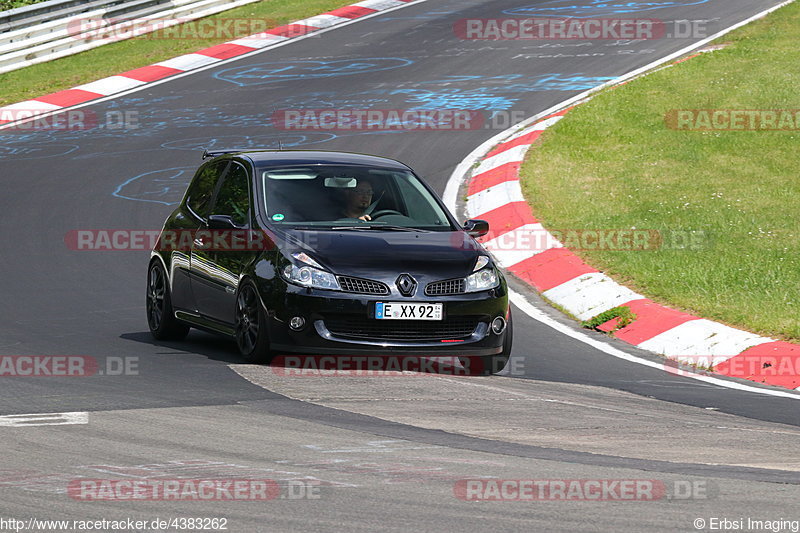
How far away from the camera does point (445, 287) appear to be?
9.66 meters

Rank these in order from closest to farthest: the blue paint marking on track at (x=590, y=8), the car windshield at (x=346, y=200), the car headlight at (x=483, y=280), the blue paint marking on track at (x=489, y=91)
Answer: the car headlight at (x=483, y=280) → the car windshield at (x=346, y=200) → the blue paint marking on track at (x=489, y=91) → the blue paint marking on track at (x=590, y=8)

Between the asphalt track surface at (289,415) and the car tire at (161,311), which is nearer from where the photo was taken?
the asphalt track surface at (289,415)

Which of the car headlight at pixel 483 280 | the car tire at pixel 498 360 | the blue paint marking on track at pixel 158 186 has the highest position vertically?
the car headlight at pixel 483 280

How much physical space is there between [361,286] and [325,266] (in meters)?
0.29

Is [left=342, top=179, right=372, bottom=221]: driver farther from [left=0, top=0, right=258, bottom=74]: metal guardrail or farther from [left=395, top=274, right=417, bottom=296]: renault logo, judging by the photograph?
[left=0, top=0, right=258, bottom=74]: metal guardrail

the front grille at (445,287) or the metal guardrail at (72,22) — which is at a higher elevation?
the front grille at (445,287)

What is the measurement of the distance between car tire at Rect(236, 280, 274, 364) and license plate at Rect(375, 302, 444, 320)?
84 centimetres

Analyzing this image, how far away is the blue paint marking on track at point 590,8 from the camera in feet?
96.7

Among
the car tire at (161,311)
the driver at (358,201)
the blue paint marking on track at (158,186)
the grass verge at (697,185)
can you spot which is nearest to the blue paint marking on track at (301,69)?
the grass verge at (697,185)

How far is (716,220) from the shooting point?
14570 millimetres

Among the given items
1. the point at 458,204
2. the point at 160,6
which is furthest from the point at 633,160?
the point at 160,6

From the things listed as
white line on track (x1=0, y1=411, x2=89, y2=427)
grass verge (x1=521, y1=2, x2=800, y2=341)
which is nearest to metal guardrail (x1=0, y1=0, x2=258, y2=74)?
grass verge (x1=521, y1=2, x2=800, y2=341)

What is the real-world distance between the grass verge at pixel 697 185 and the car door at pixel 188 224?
160 inches

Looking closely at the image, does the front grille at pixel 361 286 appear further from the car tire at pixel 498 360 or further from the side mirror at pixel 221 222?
the side mirror at pixel 221 222
